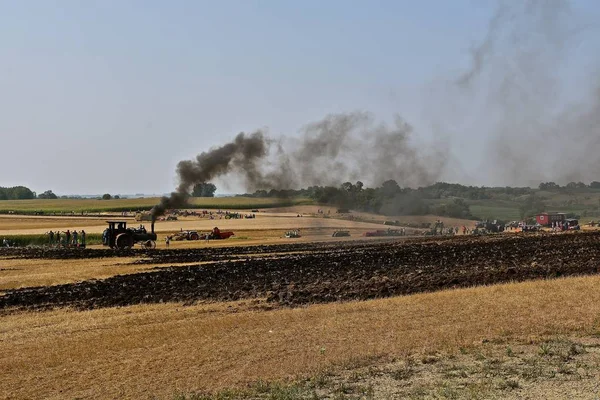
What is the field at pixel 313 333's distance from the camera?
15.0 m

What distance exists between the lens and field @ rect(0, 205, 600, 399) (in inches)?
591

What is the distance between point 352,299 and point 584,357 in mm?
14241

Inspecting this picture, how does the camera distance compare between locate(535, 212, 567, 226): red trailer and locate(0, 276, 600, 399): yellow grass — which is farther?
locate(535, 212, 567, 226): red trailer

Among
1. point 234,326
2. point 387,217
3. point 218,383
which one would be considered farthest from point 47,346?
point 387,217

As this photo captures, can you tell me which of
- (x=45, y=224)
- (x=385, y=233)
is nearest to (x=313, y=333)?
(x=385, y=233)

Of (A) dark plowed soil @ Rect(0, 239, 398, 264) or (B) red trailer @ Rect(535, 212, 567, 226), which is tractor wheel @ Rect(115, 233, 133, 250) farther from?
(B) red trailer @ Rect(535, 212, 567, 226)

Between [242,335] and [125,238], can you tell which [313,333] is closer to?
[242,335]

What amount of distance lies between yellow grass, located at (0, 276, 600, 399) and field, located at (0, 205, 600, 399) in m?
0.07

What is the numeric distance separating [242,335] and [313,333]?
230 cm

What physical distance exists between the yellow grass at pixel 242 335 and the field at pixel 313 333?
0.22 feet

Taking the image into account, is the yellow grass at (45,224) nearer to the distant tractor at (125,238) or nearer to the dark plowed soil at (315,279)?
the distant tractor at (125,238)

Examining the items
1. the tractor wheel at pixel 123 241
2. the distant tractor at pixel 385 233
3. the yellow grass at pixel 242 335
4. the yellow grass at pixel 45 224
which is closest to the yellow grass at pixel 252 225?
the yellow grass at pixel 45 224

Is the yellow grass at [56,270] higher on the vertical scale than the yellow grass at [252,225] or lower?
lower

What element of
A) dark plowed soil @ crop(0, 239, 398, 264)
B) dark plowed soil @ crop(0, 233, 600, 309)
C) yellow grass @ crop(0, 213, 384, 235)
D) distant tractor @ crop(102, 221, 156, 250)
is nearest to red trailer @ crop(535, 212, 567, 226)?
yellow grass @ crop(0, 213, 384, 235)
